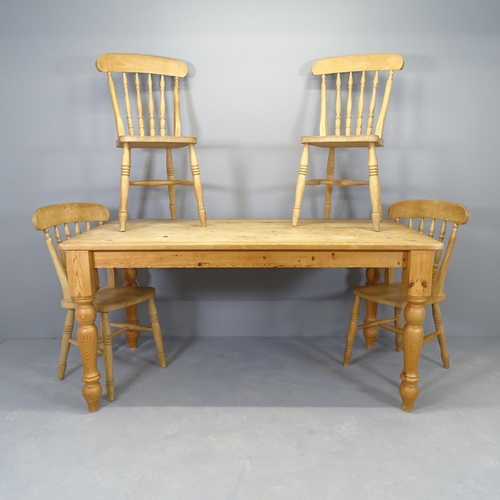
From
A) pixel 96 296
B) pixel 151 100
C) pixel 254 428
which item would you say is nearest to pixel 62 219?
pixel 96 296

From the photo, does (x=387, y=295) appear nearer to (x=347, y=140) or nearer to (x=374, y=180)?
(x=374, y=180)

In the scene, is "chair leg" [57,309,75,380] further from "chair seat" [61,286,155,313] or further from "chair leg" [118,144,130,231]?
"chair leg" [118,144,130,231]

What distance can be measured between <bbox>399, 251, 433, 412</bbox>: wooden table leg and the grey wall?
88cm

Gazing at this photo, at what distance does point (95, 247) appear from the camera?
1.87 meters

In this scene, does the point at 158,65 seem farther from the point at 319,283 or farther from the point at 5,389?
the point at 5,389

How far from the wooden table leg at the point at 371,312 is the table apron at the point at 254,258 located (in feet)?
2.23

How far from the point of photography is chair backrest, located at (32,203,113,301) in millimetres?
2084

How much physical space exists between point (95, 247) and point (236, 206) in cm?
107

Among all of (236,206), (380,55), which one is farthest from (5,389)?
(380,55)

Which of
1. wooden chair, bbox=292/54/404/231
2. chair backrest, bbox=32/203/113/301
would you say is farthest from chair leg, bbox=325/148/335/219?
chair backrest, bbox=32/203/113/301

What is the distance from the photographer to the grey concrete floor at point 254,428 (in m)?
1.50

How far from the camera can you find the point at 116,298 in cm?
221

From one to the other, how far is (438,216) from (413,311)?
59 cm

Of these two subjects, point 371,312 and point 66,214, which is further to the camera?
point 371,312
